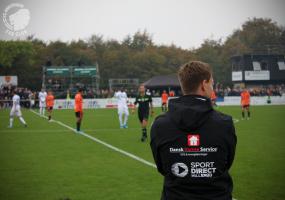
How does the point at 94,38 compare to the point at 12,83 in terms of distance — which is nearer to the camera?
the point at 12,83

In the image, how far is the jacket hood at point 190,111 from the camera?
329 centimetres

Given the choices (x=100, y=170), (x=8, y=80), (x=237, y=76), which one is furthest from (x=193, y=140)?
(x=237, y=76)

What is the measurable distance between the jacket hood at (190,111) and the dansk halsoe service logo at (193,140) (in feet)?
0.19

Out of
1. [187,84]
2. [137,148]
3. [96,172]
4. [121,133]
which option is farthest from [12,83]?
[187,84]

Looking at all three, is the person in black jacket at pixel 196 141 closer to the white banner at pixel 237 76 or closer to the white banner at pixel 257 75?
the white banner at pixel 257 75

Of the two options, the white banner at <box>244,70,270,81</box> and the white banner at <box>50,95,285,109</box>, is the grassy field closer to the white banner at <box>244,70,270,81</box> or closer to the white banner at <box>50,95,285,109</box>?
the white banner at <box>50,95,285,109</box>

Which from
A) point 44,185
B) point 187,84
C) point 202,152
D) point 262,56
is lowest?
point 44,185

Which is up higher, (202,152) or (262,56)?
(262,56)

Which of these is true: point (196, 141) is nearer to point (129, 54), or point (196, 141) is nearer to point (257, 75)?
point (257, 75)

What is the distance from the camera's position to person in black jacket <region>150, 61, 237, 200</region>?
10.9ft

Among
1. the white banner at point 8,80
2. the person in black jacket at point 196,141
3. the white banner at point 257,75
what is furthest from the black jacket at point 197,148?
the white banner at point 257,75

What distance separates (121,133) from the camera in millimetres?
21359

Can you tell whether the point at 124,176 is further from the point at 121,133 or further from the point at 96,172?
the point at 121,133

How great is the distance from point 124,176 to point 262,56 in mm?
63598
